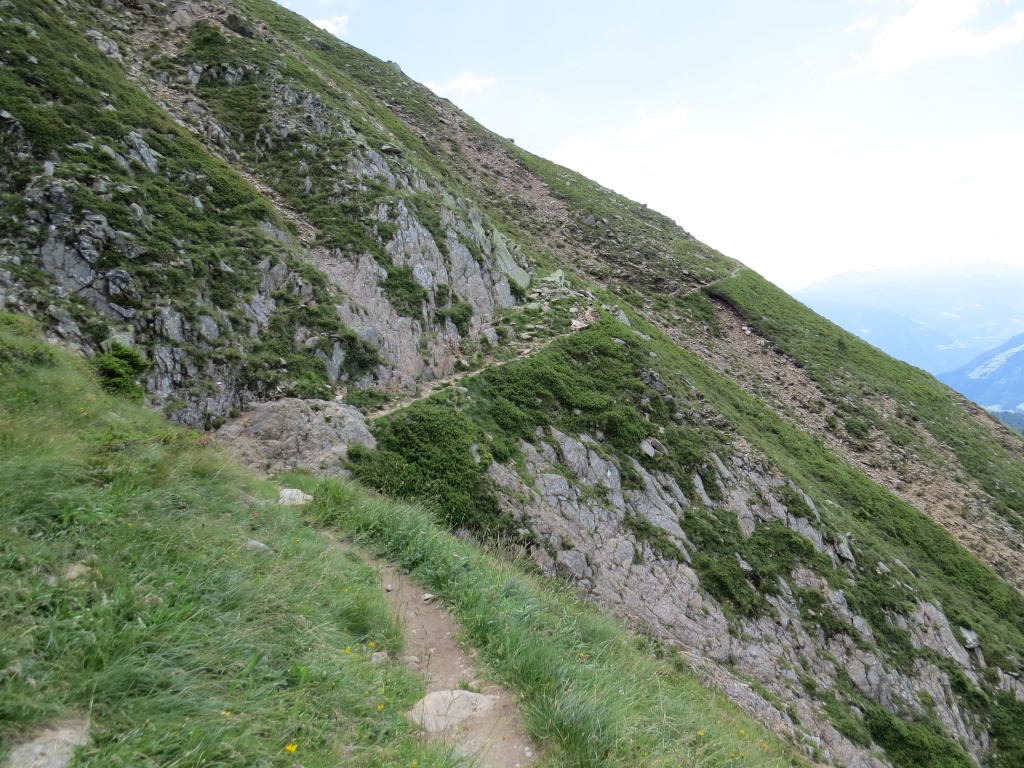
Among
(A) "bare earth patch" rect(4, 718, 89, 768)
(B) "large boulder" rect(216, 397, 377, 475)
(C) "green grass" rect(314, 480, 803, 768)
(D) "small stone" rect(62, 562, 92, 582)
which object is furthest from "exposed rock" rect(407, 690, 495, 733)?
(B) "large boulder" rect(216, 397, 377, 475)

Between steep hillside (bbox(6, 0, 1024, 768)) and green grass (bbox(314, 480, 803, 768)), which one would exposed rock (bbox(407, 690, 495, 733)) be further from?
steep hillside (bbox(6, 0, 1024, 768))

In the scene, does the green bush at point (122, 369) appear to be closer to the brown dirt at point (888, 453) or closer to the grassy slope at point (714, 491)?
the grassy slope at point (714, 491)

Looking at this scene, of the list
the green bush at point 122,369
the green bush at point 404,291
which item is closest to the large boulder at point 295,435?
the green bush at point 122,369

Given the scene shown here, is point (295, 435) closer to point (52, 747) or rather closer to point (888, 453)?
point (52, 747)

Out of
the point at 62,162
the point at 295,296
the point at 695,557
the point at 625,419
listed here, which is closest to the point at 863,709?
Result: the point at 695,557

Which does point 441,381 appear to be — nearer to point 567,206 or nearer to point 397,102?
point 567,206

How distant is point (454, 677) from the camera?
20.4 feet

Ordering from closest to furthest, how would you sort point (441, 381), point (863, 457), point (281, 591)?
point (281, 591) < point (441, 381) < point (863, 457)

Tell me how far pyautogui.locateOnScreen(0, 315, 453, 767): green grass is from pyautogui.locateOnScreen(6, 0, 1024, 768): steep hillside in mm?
2523

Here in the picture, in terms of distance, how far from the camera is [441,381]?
20828 mm

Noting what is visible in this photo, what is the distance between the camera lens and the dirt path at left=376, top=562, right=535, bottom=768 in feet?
16.0

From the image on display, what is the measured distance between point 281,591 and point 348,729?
1.93m

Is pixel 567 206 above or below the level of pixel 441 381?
above

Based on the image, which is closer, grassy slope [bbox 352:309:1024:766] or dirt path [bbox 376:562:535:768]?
dirt path [bbox 376:562:535:768]
